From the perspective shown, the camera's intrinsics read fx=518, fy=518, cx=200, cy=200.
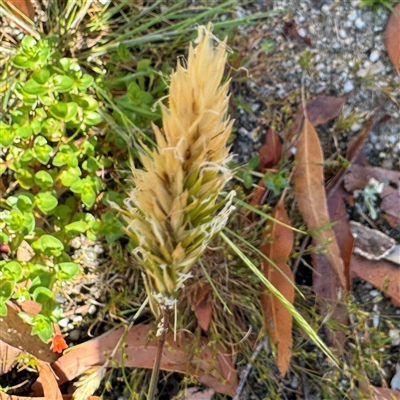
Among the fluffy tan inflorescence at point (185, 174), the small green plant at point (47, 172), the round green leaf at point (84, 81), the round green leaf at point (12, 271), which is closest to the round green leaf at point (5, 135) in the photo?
the small green plant at point (47, 172)

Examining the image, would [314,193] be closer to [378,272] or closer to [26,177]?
[378,272]

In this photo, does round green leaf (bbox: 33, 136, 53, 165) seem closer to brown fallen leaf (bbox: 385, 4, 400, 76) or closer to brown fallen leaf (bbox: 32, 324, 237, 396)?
brown fallen leaf (bbox: 32, 324, 237, 396)

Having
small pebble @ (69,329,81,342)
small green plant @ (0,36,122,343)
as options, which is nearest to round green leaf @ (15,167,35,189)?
small green plant @ (0,36,122,343)

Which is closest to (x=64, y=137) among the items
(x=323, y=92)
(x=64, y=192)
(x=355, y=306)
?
(x=64, y=192)

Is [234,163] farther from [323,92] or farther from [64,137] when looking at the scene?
[64,137]

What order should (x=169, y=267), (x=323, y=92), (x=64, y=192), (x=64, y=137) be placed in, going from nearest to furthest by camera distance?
1. (x=169, y=267)
2. (x=64, y=137)
3. (x=64, y=192)
4. (x=323, y=92)

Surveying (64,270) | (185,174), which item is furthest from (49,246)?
(185,174)

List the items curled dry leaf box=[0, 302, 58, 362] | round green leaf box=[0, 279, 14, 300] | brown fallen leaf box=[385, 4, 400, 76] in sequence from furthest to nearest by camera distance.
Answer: brown fallen leaf box=[385, 4, 400, 76] < curled dry leaf box=[0, 302, 58, 362] < round green leaf box=[0, 279, 14, 300]
